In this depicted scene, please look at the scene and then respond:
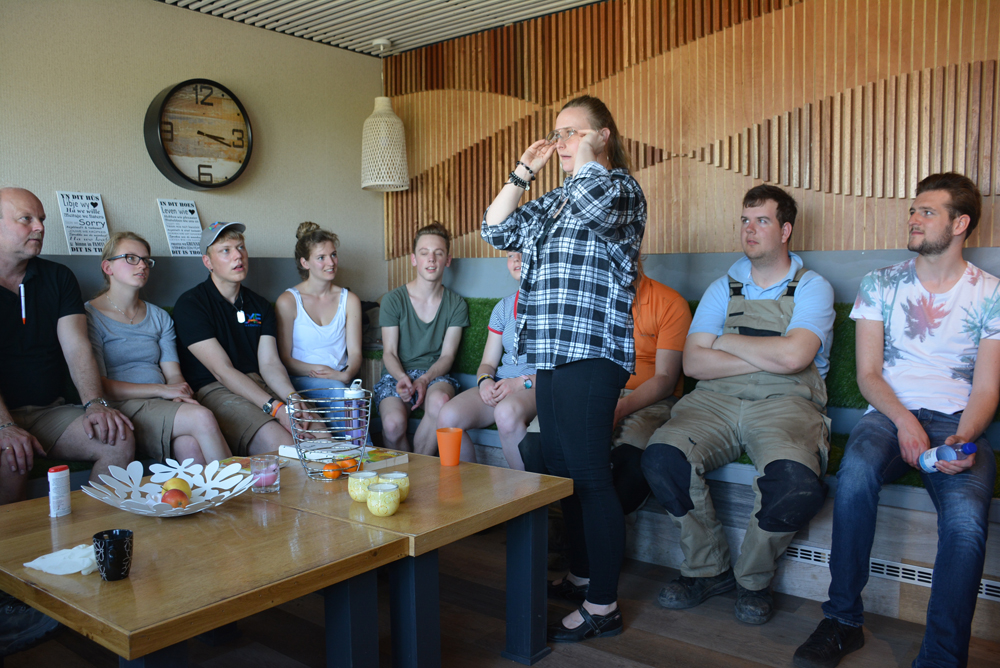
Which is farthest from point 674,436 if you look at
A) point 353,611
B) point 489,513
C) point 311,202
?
point 311,202

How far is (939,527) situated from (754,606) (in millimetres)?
620

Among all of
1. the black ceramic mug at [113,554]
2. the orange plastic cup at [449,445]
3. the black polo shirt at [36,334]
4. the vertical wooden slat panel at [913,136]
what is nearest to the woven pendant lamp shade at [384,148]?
the black polo shirt at [36,334]

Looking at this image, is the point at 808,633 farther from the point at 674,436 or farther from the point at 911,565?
the point at 674,436

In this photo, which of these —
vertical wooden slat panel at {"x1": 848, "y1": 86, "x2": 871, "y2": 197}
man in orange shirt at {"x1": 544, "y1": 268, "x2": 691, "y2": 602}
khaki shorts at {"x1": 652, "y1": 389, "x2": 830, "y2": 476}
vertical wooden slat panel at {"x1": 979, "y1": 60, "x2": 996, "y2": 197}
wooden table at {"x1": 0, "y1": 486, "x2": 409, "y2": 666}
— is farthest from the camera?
vertical wooden slat panel at {"x1": 848, "y1": 86, "x2": 871, "y2": 197}

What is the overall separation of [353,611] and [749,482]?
166 centimetres

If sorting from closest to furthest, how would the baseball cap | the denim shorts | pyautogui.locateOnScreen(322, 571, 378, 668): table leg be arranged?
1. pyautogui.locateOnScreen(322, 571, 378, 668): table leg
2. the baseball cap
3. the denim shorts

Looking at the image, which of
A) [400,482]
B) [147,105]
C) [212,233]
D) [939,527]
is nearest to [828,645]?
[939,527]

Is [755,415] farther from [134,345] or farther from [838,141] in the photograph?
[134,345]

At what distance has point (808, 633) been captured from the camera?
7.72 feet

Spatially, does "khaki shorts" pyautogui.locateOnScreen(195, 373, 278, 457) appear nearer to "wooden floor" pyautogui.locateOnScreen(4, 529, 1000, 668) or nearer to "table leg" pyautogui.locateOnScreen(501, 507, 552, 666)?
"wooden floor" pyautogui.locateOnScreen(4, 529, 1000, 668)

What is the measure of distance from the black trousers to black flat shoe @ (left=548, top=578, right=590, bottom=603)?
0.29m

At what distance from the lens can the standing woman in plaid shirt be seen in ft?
6.89

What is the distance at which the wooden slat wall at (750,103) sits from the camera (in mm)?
3014

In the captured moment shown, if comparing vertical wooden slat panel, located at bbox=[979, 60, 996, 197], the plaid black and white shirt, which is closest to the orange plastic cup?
the plaid black and white shirt
